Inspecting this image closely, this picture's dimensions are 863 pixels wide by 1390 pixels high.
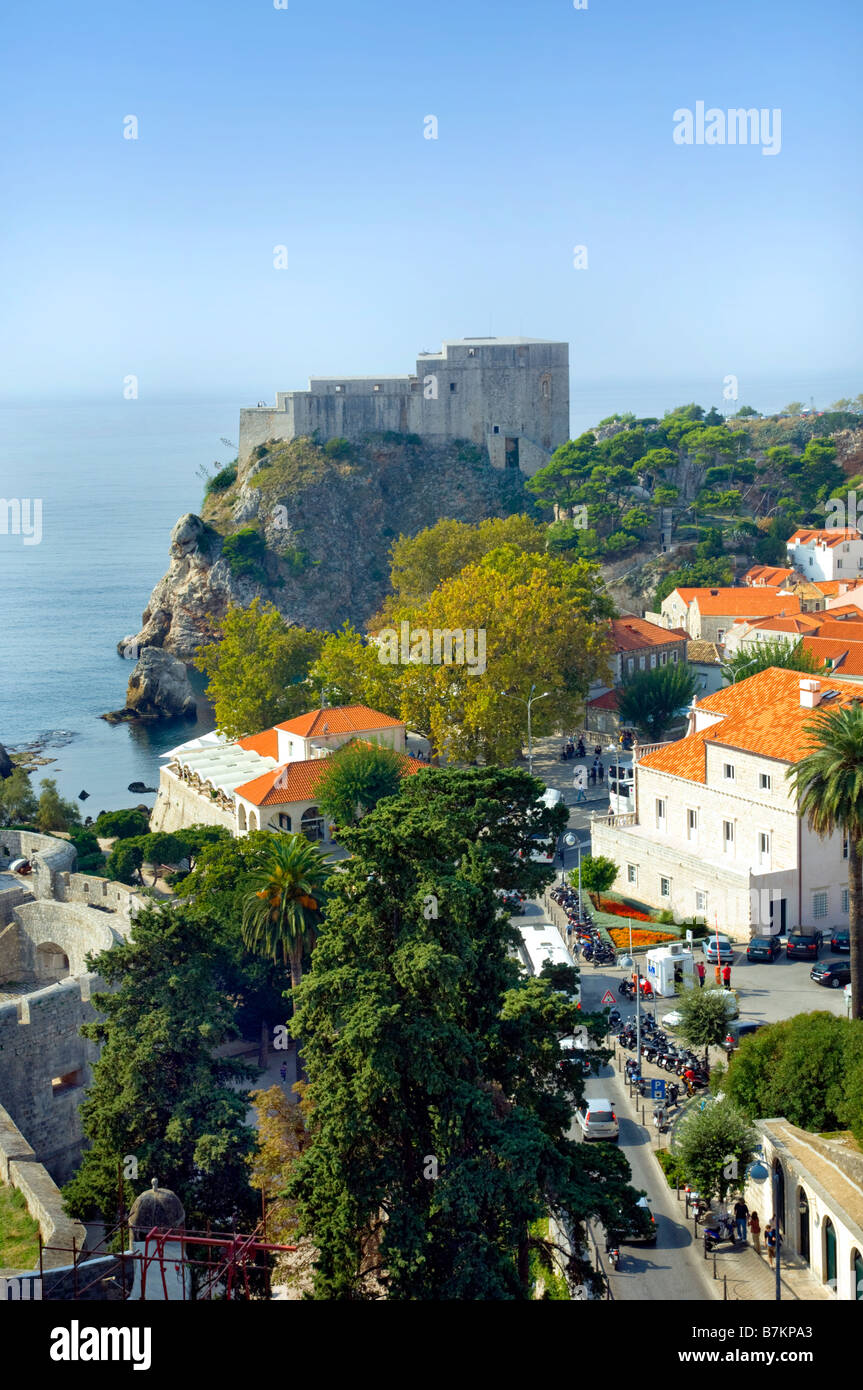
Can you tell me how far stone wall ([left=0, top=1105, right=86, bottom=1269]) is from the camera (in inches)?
760

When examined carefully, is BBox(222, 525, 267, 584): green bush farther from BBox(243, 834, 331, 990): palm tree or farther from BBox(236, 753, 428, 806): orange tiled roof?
BBox(243, 834, 331, 990): palm tree

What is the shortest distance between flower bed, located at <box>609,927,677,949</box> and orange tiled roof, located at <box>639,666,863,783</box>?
475cm

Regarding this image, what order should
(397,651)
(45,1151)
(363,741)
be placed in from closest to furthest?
(45,1151)
(363,741)
(397,651)

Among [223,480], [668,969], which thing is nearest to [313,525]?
[223,480]

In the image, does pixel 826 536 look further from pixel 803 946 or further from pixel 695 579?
pixel 803 946

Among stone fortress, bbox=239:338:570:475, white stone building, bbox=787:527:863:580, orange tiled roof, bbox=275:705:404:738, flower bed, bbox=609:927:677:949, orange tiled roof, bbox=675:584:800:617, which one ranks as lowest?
flower bed, bbox=609:927:677:949

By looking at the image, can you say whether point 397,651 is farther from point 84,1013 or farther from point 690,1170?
point 690,1170

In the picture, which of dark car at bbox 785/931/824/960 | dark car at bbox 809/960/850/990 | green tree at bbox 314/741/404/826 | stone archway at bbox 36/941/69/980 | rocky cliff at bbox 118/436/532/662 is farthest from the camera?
rocky cliff at bbox 118/436/532/662

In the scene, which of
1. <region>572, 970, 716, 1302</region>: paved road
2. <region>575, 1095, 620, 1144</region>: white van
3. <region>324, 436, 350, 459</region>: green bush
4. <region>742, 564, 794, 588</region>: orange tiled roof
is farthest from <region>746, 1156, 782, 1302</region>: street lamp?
<region>324, 436, 350, 459</region>: green bush

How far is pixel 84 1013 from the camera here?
1114 inches

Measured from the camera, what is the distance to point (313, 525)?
105125 mm

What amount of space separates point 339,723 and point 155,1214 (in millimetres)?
29811

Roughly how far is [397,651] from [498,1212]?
128ft
